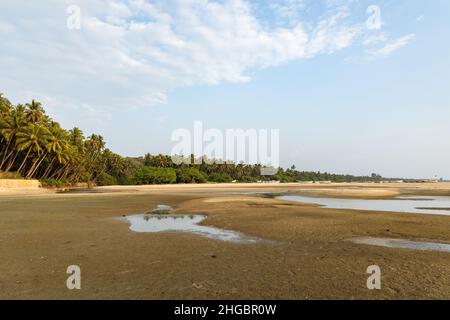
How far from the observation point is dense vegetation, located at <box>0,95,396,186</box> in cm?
5866

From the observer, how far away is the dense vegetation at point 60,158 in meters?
58.7

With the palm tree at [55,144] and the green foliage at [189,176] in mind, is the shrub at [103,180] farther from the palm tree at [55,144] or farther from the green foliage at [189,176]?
the palm tree at [55,144]

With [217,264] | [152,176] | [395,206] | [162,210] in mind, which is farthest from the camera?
[152,176]

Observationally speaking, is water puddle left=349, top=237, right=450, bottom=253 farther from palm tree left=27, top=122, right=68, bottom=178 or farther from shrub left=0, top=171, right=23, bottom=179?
palm tree left=27, top=122, right=68, bottom=178

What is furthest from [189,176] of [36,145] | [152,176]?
[36,145]

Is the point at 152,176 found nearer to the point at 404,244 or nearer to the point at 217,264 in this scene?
the point at 404,244

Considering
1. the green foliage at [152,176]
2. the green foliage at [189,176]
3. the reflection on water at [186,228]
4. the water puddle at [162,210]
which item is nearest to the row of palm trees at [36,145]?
the green foliage at [152,176]

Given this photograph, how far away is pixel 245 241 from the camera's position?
36.0 feet

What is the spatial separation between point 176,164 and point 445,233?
107 metres

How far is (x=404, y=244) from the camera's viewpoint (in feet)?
34.7

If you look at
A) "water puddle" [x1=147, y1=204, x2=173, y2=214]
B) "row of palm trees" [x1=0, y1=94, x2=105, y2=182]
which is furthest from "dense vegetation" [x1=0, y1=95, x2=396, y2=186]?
"water puddle" [x1=147, y1=204, x2=173, y2=214]

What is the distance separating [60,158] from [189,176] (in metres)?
44.5
